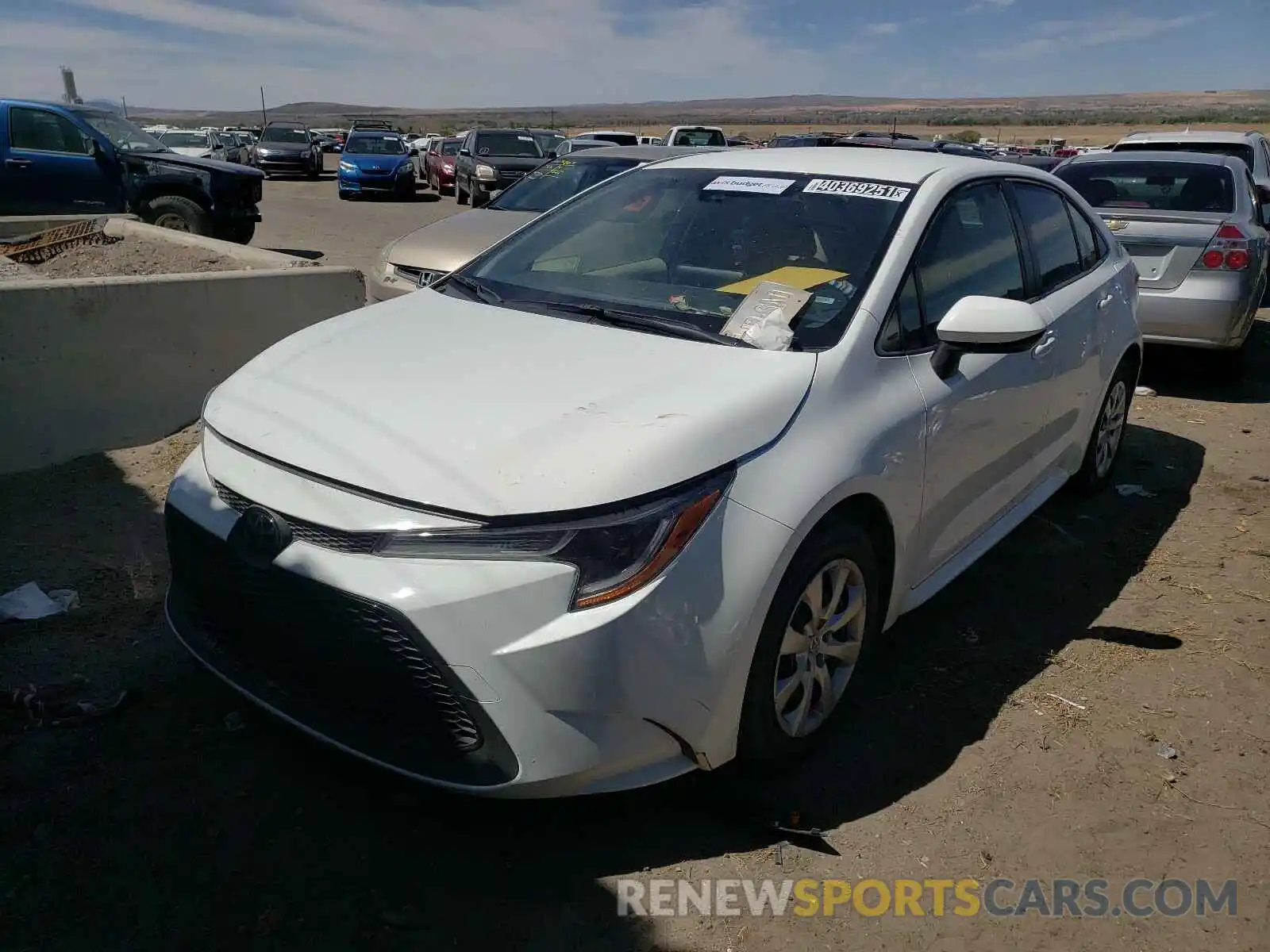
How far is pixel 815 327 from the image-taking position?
3008 mm

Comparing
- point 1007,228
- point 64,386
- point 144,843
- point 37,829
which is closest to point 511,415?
point 144,843

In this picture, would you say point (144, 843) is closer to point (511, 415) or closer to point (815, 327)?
point (511, 415)

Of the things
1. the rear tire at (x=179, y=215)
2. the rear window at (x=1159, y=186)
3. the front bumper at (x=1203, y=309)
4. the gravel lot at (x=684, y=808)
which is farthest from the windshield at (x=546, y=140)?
the gravel lot at (x=684, y=808)

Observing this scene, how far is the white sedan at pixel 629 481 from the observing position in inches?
89.7

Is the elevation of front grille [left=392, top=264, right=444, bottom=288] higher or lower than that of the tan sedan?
lower

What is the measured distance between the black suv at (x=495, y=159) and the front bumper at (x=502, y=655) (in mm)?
17876

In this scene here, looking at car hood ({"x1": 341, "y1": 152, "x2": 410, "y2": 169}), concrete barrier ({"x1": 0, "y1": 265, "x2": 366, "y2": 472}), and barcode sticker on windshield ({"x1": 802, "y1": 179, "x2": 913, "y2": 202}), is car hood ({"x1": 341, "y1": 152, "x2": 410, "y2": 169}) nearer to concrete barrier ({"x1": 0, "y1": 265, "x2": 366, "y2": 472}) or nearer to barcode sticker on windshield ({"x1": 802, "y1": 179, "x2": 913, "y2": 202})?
concrete barrier ({"x1": 0, "y1": 265, "x2": 366, "y2": 472})

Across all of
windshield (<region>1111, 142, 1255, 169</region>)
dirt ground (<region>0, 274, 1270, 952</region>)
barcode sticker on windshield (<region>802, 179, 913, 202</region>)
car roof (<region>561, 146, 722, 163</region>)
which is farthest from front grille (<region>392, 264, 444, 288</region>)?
windshield (<region>1111, 142, 1255, 169</region>)

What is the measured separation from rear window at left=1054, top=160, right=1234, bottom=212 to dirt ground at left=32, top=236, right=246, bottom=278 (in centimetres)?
651

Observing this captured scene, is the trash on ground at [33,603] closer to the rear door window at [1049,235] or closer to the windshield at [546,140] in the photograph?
the rear door window at [1049,235]

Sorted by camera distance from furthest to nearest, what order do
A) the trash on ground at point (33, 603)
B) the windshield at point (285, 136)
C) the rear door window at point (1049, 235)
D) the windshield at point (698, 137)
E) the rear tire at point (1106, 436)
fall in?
the windshield at point (285, 136) → the windshield at point (698, 137) → the rear tire at point (1106, 436) → the rear door window at point (1049, 235) → the trash on ground at point (33, 603)

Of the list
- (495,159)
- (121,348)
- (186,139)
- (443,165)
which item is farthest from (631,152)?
(186,139)

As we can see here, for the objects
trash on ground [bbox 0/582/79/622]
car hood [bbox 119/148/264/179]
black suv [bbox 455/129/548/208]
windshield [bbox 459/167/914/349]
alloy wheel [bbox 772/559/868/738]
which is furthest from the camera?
black suv [bbox 455/129/548/208]

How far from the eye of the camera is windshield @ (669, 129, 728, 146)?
2180cm
